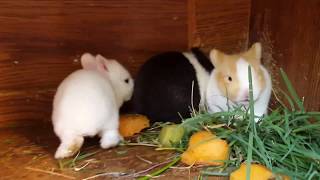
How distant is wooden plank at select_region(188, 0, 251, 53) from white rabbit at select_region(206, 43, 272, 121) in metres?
0.24

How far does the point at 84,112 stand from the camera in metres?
1.42

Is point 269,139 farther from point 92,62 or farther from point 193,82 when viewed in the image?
point 92,62

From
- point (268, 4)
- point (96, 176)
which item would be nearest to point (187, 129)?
point (96, 176)

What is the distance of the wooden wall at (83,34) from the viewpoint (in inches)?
67.4

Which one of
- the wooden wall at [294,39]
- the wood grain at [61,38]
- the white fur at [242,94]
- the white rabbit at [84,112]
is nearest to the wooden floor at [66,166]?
the white rabbit at [84,112]

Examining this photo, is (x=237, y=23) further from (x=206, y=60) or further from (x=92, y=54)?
(x=92, y=54)

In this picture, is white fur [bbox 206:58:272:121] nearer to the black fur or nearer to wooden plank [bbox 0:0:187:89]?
the black fur

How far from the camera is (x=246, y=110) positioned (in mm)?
1447

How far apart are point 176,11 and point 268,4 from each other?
1.08 feet

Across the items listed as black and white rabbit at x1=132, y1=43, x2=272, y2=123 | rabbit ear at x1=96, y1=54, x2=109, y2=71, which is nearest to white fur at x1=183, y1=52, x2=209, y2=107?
black and white rabbit at x1=132, y1=43, x2=272, y2=123

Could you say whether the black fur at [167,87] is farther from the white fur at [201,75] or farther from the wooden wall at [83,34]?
the wooden wall at [83,34]

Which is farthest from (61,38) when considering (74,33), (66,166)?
(66,166)

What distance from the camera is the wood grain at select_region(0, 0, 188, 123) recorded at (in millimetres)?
1706

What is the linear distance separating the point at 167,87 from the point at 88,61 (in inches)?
10.6
